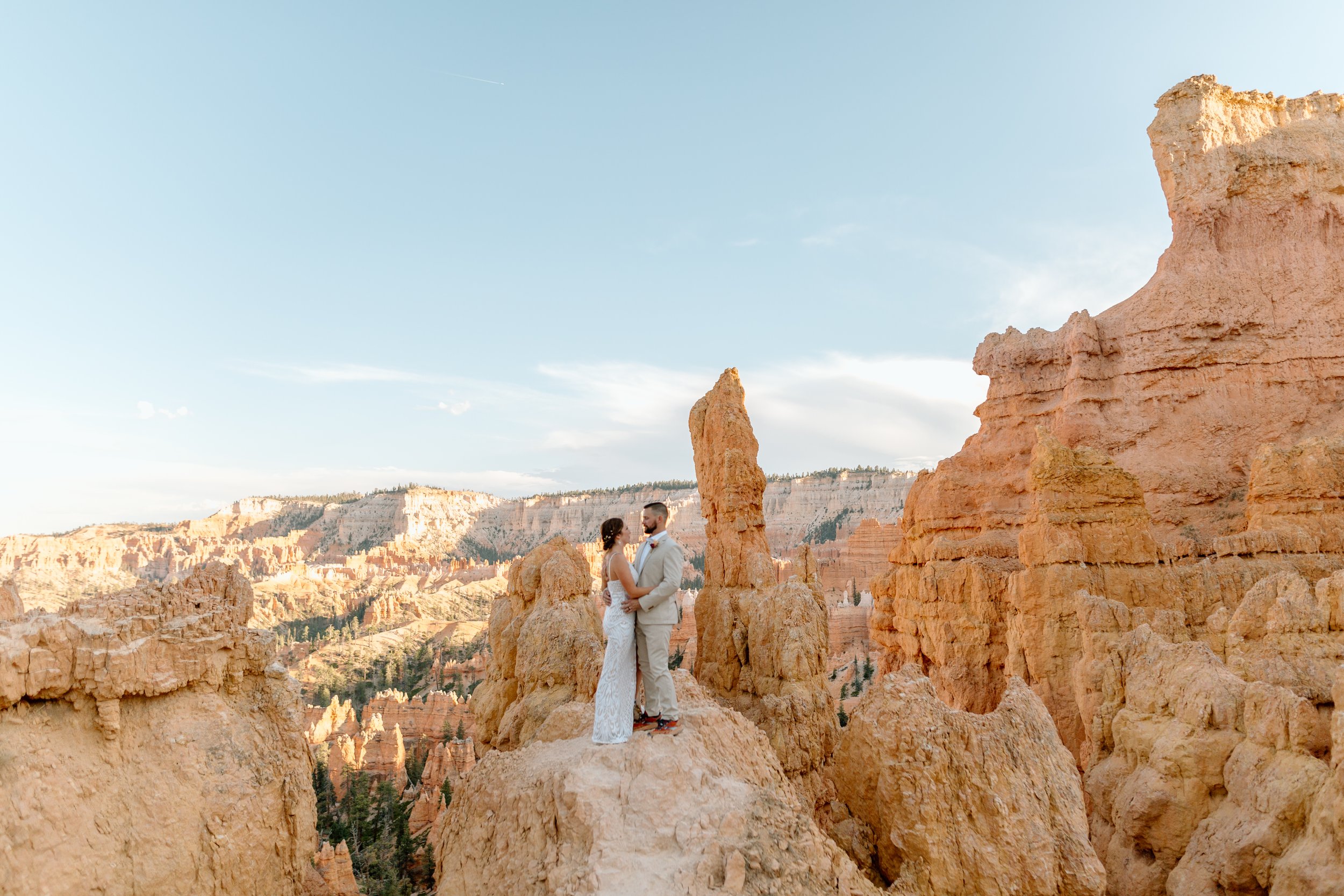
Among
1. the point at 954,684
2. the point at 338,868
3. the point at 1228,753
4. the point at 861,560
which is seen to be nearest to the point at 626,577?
the point at 1228,753

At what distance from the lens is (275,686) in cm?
535

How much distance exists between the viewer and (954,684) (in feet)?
53.3

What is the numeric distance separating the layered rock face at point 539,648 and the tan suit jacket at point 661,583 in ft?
15.1

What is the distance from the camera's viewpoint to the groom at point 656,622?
487cm

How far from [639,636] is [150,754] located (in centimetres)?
317

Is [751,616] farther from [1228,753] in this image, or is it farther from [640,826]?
[640,826]

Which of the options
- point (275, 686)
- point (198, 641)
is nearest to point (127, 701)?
point (198, 641)

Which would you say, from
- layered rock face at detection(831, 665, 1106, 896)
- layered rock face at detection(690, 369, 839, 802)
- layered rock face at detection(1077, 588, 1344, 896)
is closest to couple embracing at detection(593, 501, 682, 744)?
layered rock face at detection(831, 665, 1106, 896)

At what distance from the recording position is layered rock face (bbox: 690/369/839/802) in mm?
9453

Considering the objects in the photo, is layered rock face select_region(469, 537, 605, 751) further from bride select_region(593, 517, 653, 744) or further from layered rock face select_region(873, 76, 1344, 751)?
layered rock face select_region(873, 76, 1344, 751)

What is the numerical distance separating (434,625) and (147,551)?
214 ft

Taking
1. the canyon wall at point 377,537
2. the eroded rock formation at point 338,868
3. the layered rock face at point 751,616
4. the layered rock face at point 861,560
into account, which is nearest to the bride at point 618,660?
the layered rock face at point 751,616

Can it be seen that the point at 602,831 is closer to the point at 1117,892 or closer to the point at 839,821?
the point at 839,821

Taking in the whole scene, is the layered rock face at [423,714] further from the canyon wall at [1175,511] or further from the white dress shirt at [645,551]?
the white dress shirt at [645,551]
